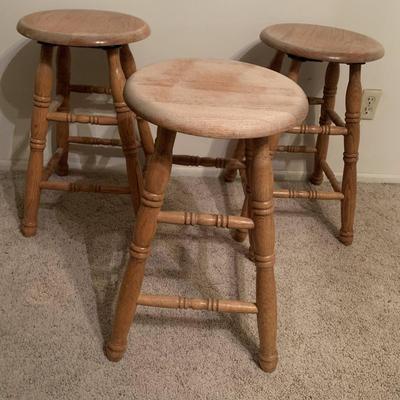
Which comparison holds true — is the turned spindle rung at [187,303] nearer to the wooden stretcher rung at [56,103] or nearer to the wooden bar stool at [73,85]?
the wooden bar stool at [73,85]

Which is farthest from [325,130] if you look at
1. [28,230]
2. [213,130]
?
[28,230]

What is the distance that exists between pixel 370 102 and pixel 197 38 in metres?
0.59

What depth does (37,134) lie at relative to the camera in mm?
1069

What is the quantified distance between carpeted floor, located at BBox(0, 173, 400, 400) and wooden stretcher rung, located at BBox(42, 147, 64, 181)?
0.11 meters

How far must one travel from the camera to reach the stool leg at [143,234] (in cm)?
73

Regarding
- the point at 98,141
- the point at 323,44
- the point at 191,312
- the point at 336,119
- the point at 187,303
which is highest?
the point at 323,44

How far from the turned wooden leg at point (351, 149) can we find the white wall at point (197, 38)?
27 cm

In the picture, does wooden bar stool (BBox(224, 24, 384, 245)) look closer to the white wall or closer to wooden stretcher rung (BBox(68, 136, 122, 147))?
the white wall

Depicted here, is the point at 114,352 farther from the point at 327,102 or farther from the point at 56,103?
the point at 327,102

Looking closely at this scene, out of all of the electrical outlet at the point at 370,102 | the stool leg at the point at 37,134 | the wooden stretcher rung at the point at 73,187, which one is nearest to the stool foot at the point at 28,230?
the stool leg at the point at 37,134

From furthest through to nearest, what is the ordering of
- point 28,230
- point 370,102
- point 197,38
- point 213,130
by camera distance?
1. point 370,102
2. point 197,38
3. point 28,230
4. point 213,130

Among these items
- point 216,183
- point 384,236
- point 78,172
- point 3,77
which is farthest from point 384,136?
point 3,77

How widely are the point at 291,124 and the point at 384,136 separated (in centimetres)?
92

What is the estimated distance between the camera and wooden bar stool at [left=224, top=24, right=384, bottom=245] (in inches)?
39.3
